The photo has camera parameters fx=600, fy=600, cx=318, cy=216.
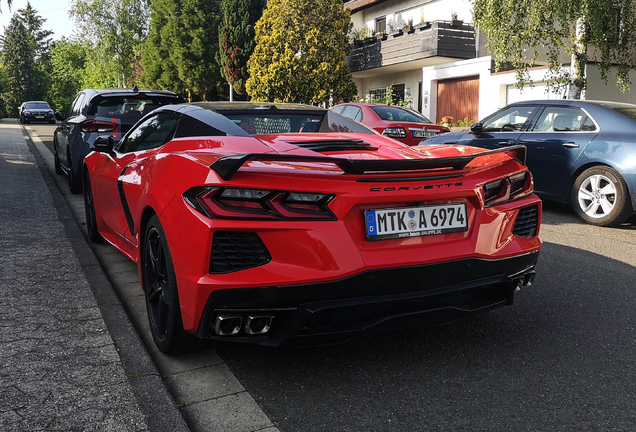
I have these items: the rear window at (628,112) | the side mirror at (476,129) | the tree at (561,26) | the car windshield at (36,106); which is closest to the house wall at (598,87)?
the tree at (561,26)

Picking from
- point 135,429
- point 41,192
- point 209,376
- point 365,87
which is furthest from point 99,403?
point 365,87

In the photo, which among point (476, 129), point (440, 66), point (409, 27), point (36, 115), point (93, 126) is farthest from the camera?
point (36, 115)

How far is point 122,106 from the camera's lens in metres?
8.76

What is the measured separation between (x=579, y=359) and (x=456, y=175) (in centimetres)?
123

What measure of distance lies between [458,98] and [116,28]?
141 ft

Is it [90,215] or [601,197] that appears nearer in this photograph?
[90,215]

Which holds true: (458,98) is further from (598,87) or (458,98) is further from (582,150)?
(582,150)

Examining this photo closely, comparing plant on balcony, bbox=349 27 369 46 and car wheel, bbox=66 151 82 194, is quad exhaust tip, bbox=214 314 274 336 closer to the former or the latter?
car wheel, bbox=66 151 82 194

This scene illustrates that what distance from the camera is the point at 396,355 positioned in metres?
3.28

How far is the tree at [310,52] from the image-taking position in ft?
90.3

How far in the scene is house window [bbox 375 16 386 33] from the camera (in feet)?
97.7

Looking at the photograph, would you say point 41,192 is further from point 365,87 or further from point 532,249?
point 365,87

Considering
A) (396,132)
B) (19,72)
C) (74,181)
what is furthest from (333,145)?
(19,72)

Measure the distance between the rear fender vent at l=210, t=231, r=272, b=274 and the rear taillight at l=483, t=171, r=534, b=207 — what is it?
1215 mm
